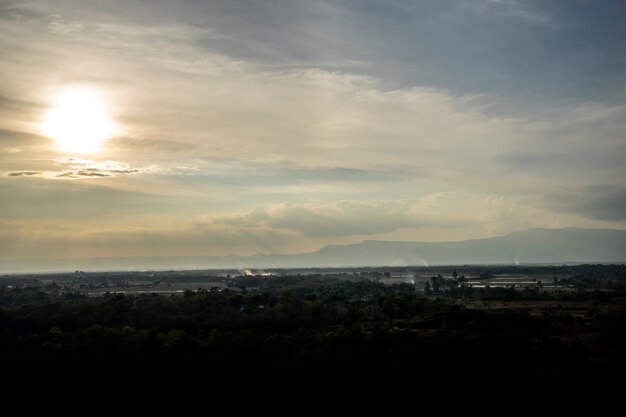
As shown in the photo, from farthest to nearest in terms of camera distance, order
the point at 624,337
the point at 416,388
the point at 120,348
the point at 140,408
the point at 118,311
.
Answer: the point at 118,311
the point at 624,337
the point at 120,348
the point at 416,388
the point at 140,408

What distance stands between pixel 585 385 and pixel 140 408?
3185 centimetres

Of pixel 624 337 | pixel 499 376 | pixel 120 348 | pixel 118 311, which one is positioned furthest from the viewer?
pixel 118 311

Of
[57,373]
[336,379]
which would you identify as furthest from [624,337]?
[57,373]

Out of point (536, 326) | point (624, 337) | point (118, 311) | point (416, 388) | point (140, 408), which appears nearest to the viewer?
point (140, 408)

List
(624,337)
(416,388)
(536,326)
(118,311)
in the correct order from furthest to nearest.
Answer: (118,311), (536,326), (624,337), (416,388)

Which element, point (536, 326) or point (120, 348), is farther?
point (536, 326)

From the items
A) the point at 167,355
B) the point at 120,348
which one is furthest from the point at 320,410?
the point at 120,348

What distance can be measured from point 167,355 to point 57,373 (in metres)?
8.40

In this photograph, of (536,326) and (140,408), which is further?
(536,326)

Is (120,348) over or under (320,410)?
over

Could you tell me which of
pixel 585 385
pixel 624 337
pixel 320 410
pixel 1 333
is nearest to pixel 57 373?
pixel 320 410

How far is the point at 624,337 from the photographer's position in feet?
187

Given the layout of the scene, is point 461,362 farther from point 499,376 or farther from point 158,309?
point 158,309

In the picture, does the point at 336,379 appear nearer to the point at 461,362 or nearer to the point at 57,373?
the point at 461,362
